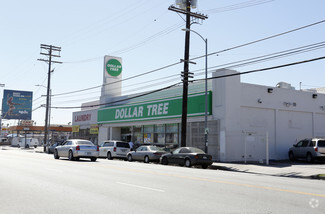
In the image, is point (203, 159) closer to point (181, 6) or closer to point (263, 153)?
point (263, 153)

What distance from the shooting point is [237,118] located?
1057 inches

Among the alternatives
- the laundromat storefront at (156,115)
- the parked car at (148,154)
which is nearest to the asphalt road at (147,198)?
the parked car at (148,154)

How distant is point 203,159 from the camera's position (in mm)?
21359

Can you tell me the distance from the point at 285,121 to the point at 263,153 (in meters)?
3.94

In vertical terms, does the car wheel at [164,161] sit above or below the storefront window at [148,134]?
below

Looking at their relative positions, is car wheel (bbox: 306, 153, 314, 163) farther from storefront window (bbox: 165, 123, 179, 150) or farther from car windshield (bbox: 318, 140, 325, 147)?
storefront window (bbox: 165, 123, 179, 150)

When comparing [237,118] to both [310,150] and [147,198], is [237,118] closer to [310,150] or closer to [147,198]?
[310,150]

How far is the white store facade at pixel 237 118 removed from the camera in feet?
87.2

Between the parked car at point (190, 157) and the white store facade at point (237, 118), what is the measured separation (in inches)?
171

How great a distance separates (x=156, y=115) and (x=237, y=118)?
876 cm

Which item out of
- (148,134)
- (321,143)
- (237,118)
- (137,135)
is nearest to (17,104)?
(137,135)

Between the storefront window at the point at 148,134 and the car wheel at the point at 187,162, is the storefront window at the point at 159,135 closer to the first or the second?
the storefront window at the point at 148,134

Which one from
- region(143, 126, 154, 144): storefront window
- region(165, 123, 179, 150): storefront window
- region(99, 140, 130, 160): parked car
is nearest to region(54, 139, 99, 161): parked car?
region(99, 140, 130, 160): parked car

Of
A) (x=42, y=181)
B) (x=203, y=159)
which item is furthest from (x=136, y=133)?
(x=42, y=181)
